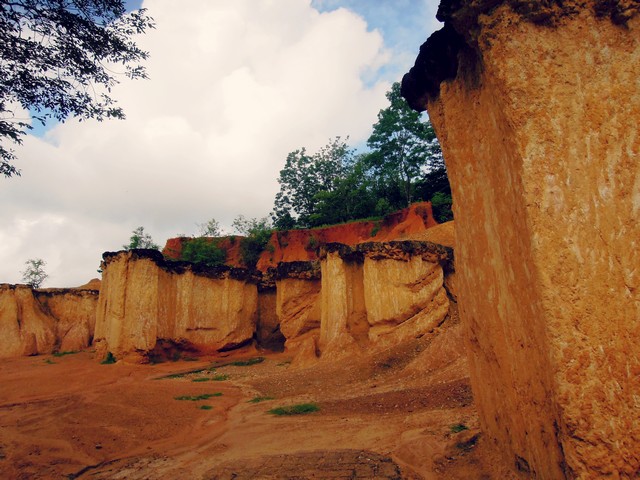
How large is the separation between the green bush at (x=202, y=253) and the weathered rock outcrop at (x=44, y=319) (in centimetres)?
969

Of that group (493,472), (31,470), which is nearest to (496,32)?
(493,472)

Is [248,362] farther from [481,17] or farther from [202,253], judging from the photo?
[202,253]

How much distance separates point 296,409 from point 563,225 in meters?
5.90

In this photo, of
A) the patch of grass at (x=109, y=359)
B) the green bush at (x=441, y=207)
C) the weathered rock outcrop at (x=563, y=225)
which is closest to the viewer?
the weathered rock outcrop at (x=563, y=225)

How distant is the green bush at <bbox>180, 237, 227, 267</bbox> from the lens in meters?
30.8

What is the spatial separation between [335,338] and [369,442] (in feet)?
26.2

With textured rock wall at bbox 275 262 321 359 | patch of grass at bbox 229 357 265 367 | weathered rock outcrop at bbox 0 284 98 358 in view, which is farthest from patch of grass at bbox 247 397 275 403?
weathered rock outcrop at bbox 0 284 98 358

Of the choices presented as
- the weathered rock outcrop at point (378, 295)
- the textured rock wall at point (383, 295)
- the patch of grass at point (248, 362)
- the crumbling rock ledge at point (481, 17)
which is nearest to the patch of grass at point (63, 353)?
the patch of grass at point (248, 362)

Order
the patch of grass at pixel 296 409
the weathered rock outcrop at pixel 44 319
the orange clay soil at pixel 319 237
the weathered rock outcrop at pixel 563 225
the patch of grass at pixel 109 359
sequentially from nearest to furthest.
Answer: the weathered rock outcrop at pixel 563 225 < the patch of grass at pixel 296 409 < the patch of grass at pixel 109 359 < the weathered rock outcrop at pixel 44 319 < the orange clay soil at pixel 319 237

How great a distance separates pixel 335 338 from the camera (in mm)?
12633

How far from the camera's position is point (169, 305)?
1617 centimetres

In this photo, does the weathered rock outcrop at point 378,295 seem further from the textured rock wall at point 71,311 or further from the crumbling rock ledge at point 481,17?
the textured rock wall at point 71,311

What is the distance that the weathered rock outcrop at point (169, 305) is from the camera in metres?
15.0

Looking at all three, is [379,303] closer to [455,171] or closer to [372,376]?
[372,376]
